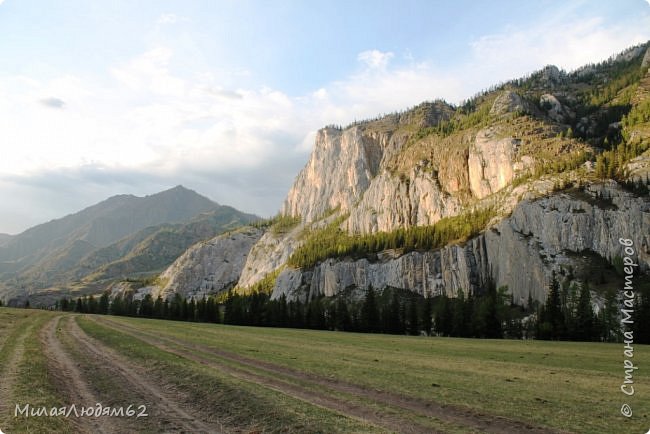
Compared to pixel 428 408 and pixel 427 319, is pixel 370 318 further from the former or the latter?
pixel 428 408

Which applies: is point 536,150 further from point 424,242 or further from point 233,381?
point 233,381

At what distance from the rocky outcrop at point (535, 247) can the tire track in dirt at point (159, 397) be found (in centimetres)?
13339

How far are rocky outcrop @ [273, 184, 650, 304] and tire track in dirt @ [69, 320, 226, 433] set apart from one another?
438 ft

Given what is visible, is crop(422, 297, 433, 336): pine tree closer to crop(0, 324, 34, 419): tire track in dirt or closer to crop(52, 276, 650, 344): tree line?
crop(52, 276, 650, 344): tree line

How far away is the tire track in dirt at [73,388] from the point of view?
14.7 metres

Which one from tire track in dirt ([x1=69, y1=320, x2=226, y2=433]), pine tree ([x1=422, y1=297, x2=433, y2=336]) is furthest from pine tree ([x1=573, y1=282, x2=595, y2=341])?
tire track in dirt ([x1=69, y1=320, x2=226, y2=433])

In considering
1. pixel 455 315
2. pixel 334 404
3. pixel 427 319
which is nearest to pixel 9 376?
Answer: pixel 334 404

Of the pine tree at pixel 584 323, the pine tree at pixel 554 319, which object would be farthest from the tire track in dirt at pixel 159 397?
the pine tree at pixel 584 323

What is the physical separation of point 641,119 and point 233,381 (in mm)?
234857

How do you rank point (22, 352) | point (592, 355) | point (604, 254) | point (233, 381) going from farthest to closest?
point (604, 254), point (592, 355), point (22, 352), point (233, 381)

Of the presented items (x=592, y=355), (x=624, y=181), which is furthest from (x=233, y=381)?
(x=624, y=181)

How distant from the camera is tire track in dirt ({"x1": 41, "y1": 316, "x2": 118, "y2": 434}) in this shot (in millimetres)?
14656

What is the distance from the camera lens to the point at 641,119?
606ft

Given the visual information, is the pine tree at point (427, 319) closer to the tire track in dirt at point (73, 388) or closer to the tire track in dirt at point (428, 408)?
the tire track in dirt at point (428, 408)
